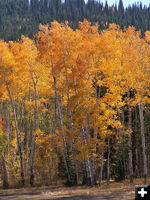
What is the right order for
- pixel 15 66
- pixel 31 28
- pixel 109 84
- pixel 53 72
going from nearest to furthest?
pixel 109 84 → pixel 53 72 → pixel 15 66 → pixel 31 28

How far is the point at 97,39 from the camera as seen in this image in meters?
23.8

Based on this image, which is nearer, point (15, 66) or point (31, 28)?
point (15, 66)

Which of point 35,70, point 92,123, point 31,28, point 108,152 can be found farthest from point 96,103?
point 31,28

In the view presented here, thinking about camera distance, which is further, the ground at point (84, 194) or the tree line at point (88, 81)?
the tree line at point (88, 81)

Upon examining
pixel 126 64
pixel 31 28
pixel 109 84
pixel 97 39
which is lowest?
pixel 109 84

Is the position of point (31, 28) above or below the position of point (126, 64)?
above

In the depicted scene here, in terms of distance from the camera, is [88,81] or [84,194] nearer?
[84,194]

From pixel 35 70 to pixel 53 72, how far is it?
2.65 metres

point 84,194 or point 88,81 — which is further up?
point 88,81

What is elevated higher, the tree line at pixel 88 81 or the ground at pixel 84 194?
the tree line at pixel 88 81

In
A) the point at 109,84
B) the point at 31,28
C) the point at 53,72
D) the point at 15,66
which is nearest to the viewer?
the point at 109,84

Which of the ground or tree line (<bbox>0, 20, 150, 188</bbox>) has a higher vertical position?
tree line (<bbox>0, 20, 150, 188</bbox>)

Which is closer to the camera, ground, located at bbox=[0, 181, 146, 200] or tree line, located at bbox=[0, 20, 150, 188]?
ground, located at bbox=[0, 181, 146, 200]

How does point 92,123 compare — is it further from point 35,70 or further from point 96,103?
point 35,70
